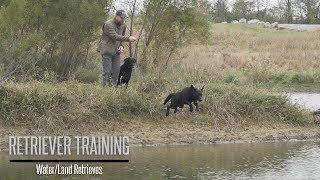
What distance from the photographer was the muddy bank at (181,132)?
49.8ft

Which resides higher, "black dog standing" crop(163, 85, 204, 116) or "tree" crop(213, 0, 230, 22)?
"tree" crop(213, 0, 230, 22)

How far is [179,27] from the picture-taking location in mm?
28438

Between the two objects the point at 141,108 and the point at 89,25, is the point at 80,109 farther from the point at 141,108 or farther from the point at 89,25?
the point at 89,25

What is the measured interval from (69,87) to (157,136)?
2326 millimetres

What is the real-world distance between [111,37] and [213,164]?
17.0 ft

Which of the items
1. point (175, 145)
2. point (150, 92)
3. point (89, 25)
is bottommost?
point (175, 145)

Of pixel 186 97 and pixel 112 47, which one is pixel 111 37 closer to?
pixel 112 47

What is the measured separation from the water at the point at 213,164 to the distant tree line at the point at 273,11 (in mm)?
66607

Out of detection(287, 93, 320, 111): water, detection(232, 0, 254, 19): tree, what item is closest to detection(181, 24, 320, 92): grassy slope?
detection(287, 93, 320, 111): water

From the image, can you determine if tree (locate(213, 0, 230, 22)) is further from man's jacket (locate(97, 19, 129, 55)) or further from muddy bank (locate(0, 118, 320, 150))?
muddy bank (locate(0, 118, 320, 150))

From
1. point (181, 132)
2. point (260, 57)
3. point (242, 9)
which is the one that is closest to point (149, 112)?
point (181, 132)

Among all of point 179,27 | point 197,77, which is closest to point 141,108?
point 197,77

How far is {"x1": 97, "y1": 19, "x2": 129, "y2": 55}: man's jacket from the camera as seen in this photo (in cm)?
1677

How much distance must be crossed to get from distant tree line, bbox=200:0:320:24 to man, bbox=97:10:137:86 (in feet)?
210
